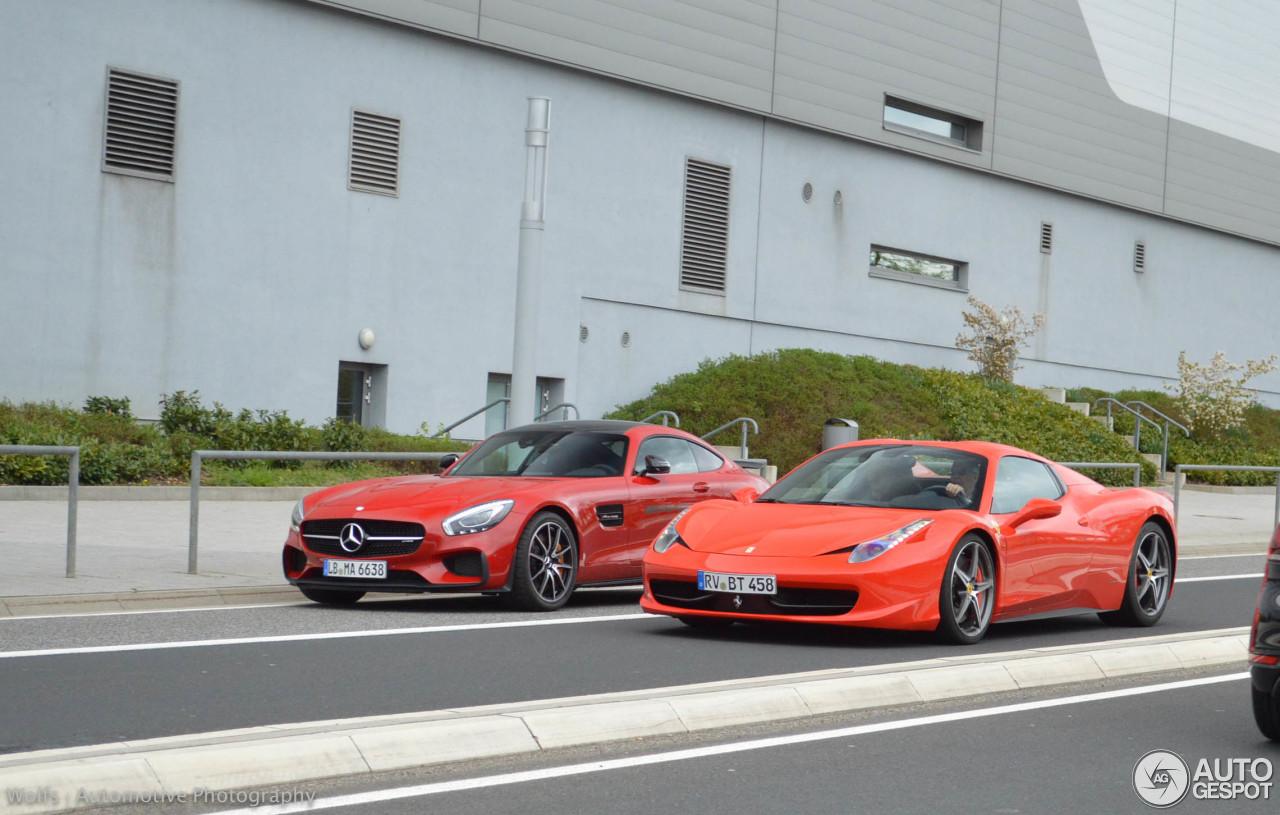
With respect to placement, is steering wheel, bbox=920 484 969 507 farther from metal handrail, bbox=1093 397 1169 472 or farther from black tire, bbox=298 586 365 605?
metal handrail, bbox=1093 397 1169 472

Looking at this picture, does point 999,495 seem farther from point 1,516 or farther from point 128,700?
point 1,516

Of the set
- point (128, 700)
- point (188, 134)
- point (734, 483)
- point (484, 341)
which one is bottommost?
point (128, 700)

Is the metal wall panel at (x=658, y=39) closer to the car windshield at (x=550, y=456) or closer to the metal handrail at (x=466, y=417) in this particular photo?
the metal handrail at (x=466, y=417)

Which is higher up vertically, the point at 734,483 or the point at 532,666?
the point at 734,483

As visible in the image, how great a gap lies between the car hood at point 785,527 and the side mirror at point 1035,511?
74 centimetres

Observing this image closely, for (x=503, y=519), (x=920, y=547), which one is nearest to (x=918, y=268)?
(x=503, y=519)

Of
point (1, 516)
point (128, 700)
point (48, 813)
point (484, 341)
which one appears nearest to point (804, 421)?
point (484, 341)

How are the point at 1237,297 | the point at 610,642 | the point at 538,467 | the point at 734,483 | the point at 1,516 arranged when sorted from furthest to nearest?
the point at 1237,297 → the point at 1,516 → the point at 734,483 → the point at 538,467 → the point at 610,642

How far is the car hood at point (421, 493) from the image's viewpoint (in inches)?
418

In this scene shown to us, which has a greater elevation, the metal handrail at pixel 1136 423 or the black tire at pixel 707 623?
the metal handrail at pixel 1136 423

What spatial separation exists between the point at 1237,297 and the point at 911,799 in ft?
133

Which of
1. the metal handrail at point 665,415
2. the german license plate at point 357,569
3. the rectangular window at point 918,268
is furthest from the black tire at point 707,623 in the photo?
the rectangular window at point 918,268

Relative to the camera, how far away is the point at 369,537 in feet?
34.5

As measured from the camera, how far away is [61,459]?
17.5m
